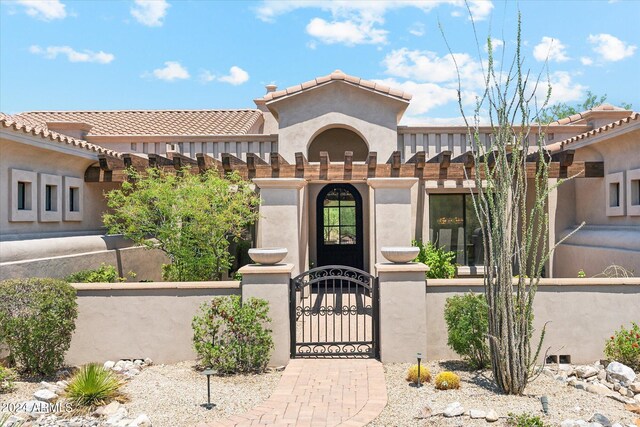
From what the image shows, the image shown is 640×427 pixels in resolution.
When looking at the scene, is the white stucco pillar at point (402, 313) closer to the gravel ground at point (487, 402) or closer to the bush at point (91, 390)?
the gravel ground at point (487, 402)

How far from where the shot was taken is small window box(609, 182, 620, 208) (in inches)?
507

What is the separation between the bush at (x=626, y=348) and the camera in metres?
8.66

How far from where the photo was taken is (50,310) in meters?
8.17

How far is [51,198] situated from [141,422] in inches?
308

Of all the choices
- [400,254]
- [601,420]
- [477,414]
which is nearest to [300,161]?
[400,254]

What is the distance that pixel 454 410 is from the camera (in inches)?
257

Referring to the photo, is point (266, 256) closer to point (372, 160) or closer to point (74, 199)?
point (372, 160)

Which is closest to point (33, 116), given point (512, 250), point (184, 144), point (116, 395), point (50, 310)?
point (184, 144)

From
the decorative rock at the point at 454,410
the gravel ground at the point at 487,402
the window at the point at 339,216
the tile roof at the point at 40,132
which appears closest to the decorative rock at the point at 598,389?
the gravel ground at the point at 487,402

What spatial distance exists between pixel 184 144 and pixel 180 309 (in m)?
8.10

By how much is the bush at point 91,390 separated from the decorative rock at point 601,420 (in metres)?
6.46

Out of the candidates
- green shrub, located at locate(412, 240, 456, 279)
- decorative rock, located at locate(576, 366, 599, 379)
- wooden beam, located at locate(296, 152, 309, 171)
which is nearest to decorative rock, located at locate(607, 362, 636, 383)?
decorative rock, located at locate(576, 366, 599, 379)

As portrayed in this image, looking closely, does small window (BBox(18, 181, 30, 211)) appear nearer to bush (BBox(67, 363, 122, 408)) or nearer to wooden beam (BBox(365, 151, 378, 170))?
bush (BBox(67, 363, 122, 408))

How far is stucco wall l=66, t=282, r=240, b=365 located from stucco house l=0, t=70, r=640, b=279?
6.29 ft
